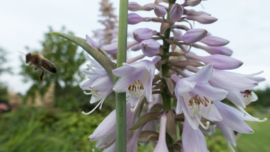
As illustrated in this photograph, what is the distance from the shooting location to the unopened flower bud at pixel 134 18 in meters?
1.03

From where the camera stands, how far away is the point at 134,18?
1040 millimetres

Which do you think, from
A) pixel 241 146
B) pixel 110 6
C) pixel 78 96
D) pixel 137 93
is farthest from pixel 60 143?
pixel 78 96

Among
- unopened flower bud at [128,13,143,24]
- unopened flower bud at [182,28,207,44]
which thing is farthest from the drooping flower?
unopened flower bud at [128,13,143,24]

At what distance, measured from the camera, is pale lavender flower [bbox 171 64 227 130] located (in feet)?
2.32

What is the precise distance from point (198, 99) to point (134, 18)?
20.8 inches

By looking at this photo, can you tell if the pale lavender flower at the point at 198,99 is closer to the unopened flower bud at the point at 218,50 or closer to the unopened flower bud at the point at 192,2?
the unopened flower bud at the point at 218,50

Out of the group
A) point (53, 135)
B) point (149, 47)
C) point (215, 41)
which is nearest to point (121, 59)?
point (149, 47)

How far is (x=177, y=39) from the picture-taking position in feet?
3.08

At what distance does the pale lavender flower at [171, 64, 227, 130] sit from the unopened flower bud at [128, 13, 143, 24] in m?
0.45

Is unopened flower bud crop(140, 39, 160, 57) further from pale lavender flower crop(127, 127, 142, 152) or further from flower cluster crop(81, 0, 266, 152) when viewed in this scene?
pale lavender flower crop(127, 127, 142, 152)

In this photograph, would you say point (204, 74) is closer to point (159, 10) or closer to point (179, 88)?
point (179, 88)

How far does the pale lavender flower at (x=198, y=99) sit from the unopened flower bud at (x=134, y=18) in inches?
17.6

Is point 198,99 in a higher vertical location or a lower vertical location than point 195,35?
lower

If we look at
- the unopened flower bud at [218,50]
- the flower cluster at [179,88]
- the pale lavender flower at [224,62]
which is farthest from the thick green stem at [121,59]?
the unopened flower bud at [218,50]
